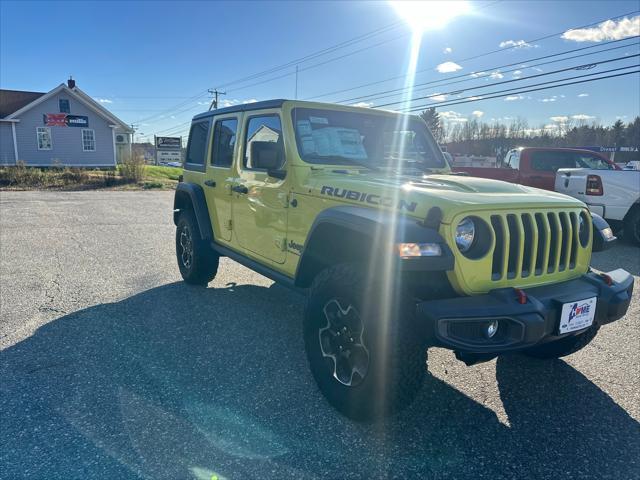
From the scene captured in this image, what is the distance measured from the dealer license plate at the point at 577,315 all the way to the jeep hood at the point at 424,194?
597 millimetres

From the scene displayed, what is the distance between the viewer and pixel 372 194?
8.93 ft

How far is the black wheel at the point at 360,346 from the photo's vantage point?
2305 millimetres

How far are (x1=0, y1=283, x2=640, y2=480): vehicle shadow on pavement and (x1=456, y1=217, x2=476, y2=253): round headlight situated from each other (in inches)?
43.2

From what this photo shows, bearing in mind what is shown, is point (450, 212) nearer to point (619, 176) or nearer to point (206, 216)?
point (206, 216)

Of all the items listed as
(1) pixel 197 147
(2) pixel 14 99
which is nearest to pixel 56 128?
(2) pixel 14 99

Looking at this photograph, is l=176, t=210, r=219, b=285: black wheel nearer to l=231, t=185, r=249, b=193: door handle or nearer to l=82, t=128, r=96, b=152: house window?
l=231, t=185, r=249, b=193: door handle

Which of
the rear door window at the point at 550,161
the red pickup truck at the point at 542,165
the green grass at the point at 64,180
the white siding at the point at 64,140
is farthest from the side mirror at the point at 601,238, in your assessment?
the white siding at the point at 64,140

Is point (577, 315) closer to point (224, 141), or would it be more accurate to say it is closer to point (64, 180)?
point (224, 141)

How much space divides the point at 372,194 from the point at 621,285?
1.60 meters

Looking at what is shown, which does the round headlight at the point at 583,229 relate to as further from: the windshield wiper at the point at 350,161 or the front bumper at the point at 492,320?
the windshield wiper at the point at 350,161

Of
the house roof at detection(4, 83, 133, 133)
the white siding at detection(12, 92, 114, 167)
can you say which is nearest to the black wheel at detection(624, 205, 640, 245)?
the white siding at detection(12, 92, 114, 167)

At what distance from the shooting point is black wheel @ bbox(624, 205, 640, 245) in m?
A: 7.95

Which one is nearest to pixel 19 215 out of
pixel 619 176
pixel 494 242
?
pixel 494 242

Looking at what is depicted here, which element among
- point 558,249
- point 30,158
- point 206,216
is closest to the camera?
point 558,249
